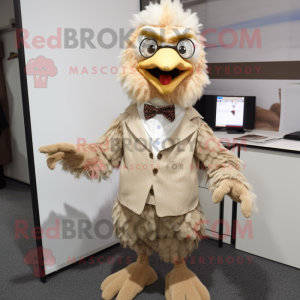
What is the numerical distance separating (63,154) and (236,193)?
2.44ft

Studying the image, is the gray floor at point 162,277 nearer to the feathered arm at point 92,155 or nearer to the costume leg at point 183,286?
the costume leg at point 183,286

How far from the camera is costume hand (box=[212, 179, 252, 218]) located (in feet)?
3.88

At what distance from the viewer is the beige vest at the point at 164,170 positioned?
1394 mm

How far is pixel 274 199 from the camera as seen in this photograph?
6.44 feet

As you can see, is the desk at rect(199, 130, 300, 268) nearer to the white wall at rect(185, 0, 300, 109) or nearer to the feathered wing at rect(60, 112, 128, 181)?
the white wall at rect(185, 0, 300, 109)

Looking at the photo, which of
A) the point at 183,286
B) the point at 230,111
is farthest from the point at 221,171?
the point at 230,111

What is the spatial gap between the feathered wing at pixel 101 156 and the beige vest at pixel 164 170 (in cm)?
10

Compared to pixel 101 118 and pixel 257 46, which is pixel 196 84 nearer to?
pixel 101 118

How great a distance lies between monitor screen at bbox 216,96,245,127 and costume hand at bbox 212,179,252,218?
124 cm

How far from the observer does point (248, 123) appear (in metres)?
2.49

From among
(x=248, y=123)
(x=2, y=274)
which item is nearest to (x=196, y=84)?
(x=248, y=123)

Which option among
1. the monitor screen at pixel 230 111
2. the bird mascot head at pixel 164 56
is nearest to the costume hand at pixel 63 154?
the bird mascot head at pixel 164 56

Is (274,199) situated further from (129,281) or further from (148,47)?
(148,47)

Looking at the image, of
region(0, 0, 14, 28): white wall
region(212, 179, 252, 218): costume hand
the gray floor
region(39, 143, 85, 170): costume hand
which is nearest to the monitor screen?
the gray floor
